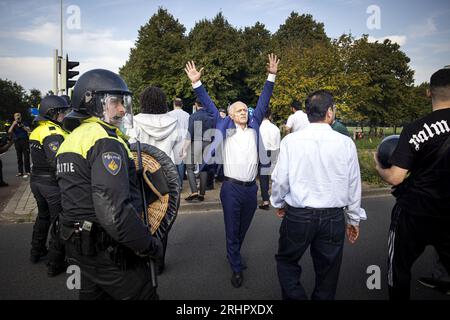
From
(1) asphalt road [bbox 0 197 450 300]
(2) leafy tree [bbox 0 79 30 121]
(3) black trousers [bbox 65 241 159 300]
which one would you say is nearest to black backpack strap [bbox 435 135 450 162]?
(1) asphalt road [bbox 0 197 450 300]

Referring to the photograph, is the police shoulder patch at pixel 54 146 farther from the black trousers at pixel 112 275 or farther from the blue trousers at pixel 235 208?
the black trousers at pixel 112 275

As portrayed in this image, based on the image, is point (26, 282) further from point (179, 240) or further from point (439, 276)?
point (439, 276)

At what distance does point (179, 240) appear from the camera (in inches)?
213

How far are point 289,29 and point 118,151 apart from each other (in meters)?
46.4

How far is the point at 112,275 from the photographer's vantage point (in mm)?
2027

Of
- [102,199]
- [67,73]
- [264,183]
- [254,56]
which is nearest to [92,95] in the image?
[102,199]

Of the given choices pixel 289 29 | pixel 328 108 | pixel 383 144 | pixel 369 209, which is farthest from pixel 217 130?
pixel 289 29

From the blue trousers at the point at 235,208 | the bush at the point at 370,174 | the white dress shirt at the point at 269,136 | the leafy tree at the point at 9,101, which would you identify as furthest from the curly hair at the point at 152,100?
the leafy tree at the point at 9,101

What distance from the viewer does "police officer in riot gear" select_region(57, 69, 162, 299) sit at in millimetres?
1856

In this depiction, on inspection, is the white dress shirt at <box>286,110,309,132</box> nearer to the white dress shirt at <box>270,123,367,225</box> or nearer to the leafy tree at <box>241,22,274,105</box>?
the white dress shirt at <box>270,123,367,225</box>

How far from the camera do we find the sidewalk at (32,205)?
21.0 feet

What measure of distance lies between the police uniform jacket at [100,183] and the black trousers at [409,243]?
2.03 metres

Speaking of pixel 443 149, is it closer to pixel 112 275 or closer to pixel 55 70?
pixel 112 275

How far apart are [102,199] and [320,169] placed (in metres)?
1.70
